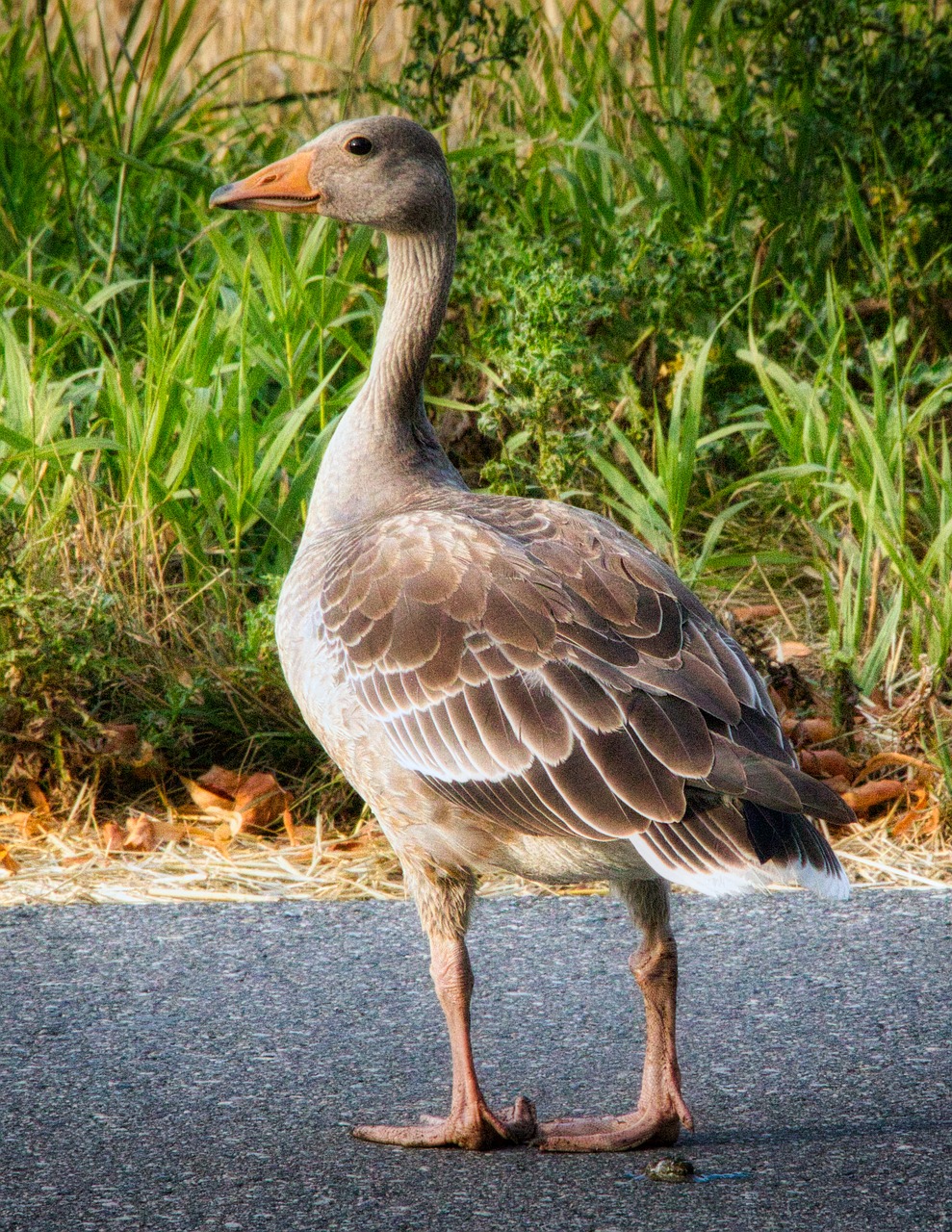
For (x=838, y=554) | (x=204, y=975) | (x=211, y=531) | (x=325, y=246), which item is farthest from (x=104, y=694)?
(x=838, y=554)

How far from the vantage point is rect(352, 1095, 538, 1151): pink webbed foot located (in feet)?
10.2

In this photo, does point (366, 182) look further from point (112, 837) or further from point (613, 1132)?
point (613, 1132)

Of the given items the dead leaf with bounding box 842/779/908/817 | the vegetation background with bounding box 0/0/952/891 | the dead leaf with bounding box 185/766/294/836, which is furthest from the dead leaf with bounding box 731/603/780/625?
the dead leaf with bounding box 185/766/294/836

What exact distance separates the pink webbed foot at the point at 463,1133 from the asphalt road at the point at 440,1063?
0.03m

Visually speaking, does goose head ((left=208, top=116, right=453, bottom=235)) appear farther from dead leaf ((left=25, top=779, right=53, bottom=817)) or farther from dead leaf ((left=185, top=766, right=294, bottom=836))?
dead leaf ((left=25, top=779, right=53, bottom=817))

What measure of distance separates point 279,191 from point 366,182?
0.25m

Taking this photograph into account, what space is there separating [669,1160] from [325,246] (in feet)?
14.0

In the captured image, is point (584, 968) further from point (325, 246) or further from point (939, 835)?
point (325, 246)

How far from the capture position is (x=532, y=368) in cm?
522

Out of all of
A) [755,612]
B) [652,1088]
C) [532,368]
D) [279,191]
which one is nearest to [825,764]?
[755,612]

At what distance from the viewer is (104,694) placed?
5441 mm

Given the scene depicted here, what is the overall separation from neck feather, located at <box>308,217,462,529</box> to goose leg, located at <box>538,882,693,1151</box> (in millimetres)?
1320

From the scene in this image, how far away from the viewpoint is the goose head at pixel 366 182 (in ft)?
13.8

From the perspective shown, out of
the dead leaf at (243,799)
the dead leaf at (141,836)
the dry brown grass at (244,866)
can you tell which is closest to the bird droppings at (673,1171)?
the dry brown grass at (244,866)
